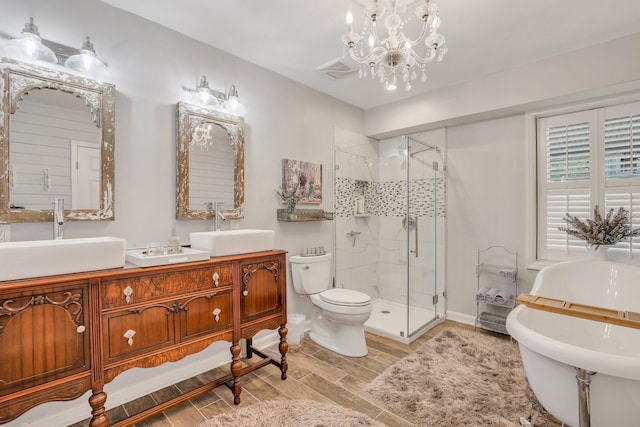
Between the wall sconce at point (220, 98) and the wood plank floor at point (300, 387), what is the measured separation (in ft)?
6.80

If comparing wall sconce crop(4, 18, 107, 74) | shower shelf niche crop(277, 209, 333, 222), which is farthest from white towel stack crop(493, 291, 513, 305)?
wall sconce crop(4, 18, 107, 74)

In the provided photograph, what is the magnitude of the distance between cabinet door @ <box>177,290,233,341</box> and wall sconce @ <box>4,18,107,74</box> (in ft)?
4.89

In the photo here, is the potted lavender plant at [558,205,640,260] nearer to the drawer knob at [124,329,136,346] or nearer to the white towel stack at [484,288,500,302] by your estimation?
the white towel stack at [484,288,500,302]

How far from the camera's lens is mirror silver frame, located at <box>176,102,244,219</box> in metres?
2.20

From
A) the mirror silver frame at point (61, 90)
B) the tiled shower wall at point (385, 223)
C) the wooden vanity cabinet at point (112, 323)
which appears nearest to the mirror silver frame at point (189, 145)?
the mirror silver frame at point (61, 90)

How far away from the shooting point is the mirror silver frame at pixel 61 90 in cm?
158

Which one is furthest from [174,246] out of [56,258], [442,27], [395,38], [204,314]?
[442,27]

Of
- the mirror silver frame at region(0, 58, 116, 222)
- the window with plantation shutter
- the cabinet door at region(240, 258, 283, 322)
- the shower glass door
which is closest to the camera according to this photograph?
the mirror silver frame at region(0, 58, 116, 222)

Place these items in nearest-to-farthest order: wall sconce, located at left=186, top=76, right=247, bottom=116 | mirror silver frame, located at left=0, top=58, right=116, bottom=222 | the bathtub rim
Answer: the bathtub rim
mirror silver frame, located at left=0, top=58, right=116, bottom=222
wall sconce, located at left=186, top=76, right=247, bottom=116

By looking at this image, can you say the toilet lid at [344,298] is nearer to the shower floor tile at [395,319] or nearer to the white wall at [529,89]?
the shower floor tile at [395,319]

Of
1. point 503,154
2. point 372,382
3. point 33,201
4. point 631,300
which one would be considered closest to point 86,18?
point 33,201

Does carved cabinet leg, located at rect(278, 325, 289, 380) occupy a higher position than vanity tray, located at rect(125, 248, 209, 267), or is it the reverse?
vanity tray, located at rect(125, 248, 209, 267)

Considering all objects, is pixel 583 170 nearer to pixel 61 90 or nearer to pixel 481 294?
pixel 481 294

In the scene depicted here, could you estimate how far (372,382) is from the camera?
7.29 ft
